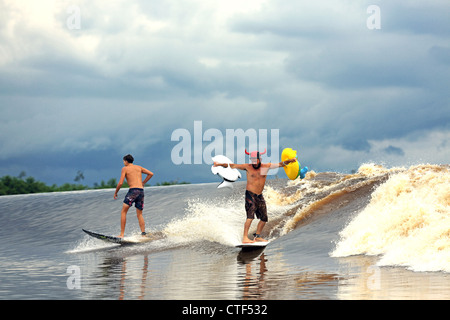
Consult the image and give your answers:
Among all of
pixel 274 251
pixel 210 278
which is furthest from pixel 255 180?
pixel 210 278

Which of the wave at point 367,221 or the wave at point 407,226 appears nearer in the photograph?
the wave at point 407,226

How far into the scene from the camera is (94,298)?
7.71m

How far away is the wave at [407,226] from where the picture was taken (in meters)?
9.88

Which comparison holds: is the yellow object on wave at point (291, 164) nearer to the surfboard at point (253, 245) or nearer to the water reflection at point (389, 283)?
the surfboard at point (253, 245)

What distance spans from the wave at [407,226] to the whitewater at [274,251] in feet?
0.08

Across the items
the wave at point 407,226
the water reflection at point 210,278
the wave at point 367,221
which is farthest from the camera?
the wave at point 367,221

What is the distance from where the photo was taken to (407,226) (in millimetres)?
11586

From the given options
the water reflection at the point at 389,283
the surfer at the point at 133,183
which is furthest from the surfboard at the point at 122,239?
the water reflection at the point at 389,283

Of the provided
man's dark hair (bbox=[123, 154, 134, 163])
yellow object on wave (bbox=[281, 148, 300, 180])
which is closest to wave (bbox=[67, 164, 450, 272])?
yellow object on wave (bbox=[281, 148, 300, 180])

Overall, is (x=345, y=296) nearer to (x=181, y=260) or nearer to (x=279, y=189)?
(x=181, y=260)

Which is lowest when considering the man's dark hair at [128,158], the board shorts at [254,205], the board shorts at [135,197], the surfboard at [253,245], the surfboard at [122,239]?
the surfboard at [253,245]
